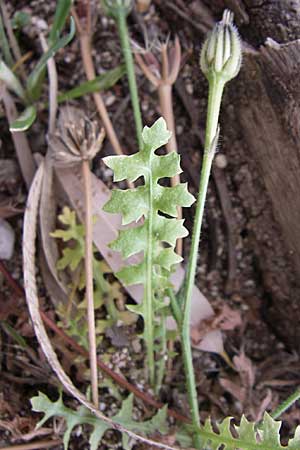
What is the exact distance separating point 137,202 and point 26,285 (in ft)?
0.97

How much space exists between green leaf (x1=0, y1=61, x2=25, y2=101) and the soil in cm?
8

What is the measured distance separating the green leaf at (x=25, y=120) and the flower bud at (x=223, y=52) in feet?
1.24

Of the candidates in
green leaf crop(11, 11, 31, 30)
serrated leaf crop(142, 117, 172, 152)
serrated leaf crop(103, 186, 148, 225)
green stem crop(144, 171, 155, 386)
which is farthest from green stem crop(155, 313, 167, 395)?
green leaf crop(11, 11, 31, 30)

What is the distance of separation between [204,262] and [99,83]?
419mm

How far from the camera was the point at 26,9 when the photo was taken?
1423 millimetres

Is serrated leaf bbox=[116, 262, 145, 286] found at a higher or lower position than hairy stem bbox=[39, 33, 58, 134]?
lower

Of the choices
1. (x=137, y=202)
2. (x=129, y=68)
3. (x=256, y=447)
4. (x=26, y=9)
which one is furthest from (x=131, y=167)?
(x=26, y=9)

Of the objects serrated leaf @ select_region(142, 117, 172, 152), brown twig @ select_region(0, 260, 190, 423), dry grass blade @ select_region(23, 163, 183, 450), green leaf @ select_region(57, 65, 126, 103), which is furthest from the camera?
green leaf @ select_region(57, 65, 126, 103)

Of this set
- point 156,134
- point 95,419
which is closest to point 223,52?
point 156,134

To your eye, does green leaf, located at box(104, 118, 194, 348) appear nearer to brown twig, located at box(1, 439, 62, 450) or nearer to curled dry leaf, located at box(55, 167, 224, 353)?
curled dry leaf, located at box(55, 167, 224, 353)

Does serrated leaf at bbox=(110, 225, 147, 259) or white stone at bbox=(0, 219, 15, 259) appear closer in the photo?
serrated leaf at bbox=(110, 225, 147, 259)

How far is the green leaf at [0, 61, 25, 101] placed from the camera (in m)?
1.26

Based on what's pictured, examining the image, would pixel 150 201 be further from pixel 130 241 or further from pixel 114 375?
pixel 114 375

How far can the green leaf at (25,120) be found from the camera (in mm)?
1188
